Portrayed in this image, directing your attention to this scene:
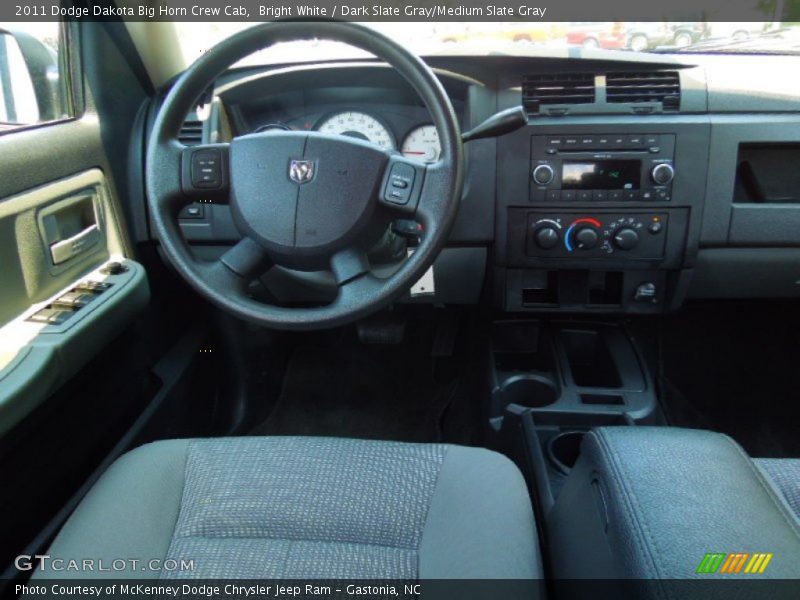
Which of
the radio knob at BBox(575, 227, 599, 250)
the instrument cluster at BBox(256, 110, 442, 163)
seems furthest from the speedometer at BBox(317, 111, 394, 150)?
the radio knob at BBox(575, 227, 599, 250)

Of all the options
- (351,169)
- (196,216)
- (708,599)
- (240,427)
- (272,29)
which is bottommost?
(240,427)

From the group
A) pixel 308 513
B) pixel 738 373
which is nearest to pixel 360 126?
pixel 308 513

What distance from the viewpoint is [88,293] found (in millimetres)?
1522

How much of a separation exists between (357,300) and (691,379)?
1.53 meters

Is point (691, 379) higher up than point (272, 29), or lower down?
lower down

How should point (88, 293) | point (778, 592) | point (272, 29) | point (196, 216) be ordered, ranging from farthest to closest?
point (196, 216)
point (88, 293)
point (272, 29)
point (778, 592)

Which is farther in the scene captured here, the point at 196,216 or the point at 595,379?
the point at 595,379

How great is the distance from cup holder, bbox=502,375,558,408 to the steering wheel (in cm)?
80

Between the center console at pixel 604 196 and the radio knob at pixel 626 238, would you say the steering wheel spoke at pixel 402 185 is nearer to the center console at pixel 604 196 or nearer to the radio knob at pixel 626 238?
the center console at pixel 604 196

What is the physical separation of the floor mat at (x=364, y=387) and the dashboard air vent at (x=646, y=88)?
988 mm

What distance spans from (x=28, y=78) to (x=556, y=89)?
1.28 m

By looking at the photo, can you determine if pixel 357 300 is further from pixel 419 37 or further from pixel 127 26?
pixel 127 26

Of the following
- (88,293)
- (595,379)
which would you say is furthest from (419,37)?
(595,379)

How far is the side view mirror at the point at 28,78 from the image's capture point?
156 cm
